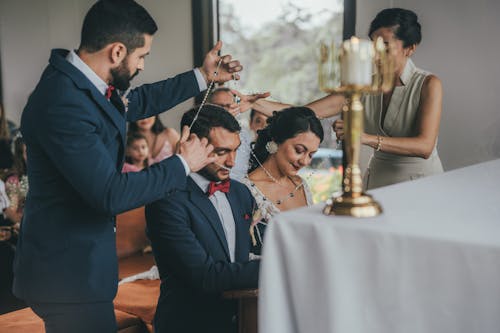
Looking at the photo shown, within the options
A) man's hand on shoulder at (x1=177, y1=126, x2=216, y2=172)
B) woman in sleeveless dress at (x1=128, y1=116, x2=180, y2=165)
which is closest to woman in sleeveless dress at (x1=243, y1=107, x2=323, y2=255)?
man's hand on shoulder at (x1=177, y1=126, x2=216, y2=172)

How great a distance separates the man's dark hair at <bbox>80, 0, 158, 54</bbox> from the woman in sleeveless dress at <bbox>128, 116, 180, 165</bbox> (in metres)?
2.85

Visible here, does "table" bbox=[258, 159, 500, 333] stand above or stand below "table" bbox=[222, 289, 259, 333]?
above

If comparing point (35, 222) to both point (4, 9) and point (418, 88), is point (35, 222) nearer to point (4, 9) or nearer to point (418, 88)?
point (418, 88)

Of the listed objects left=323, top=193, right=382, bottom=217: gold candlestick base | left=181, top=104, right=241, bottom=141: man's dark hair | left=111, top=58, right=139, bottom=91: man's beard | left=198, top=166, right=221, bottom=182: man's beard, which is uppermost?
left=111, top=58, right=139, bottom=91: man's beard

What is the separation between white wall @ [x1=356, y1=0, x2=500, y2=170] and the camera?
10.2ft

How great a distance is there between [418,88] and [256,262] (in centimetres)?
120

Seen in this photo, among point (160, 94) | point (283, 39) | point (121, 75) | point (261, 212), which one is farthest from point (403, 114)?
point (283, 39)

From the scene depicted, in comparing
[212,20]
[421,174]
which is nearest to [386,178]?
[421,174]

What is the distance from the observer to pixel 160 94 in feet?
6.97

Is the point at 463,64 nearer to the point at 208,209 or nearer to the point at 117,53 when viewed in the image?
the point at 208,209

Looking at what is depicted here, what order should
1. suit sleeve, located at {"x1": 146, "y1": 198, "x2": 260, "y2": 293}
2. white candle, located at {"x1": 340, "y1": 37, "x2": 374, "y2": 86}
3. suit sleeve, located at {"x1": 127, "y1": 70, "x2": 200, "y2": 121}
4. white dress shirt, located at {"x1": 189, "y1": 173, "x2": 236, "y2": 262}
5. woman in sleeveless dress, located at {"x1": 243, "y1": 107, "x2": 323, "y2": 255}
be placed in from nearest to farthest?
white candle, located at {"x1": 340, "y1": 37, "x2": 374, "y2": 86} < suit sleeve, located at {"x1": 146, "y1": 198, "x2": 260, "y2": 293} < white dress shirt, located at {"x1": 189, "y1": 173, "x2": 236, "y2": 262} < suit sleeve, located at {"x1": 127, "y1": 70, "x2": 200, "y2": 121} < woman in sleeveless dress, located at {"x1": 243, "y1": 107, "x2": 323, "y2": 255}

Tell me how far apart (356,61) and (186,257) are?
0.94 meters

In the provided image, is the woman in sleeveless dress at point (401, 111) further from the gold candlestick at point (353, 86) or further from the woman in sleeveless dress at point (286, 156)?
the gold candlestick at point (353, 86)

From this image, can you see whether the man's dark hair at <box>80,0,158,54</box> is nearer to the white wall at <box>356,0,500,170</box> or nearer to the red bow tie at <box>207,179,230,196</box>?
the red bow tie at <box>207,179,230,196</box>
